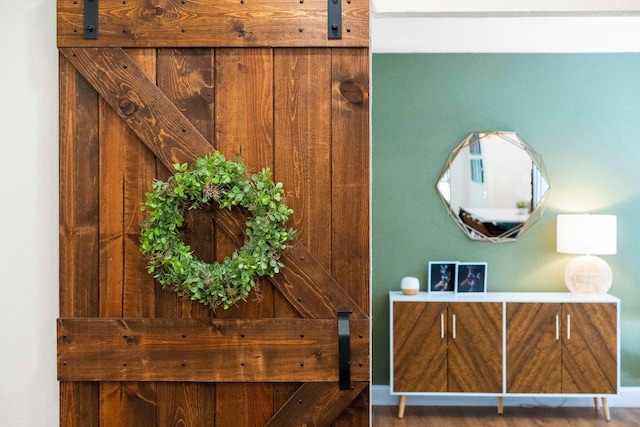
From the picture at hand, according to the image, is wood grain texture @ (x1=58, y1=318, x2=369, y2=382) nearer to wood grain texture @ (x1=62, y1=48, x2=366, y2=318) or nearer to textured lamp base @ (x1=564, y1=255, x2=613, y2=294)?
wood grain texture @ (x1=62, y1=48, x2=366, y2=318)

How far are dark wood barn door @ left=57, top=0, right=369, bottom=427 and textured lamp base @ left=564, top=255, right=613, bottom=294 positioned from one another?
2.65 metres

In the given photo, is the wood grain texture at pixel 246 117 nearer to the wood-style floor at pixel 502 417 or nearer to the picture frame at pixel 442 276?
the wood-style floor at pixel 502 417

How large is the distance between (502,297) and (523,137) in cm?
112

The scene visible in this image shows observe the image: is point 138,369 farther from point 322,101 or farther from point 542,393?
point 542,393

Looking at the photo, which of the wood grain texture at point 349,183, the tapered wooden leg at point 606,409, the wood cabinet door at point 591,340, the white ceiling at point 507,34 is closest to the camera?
the wood grain texture at point 349,183

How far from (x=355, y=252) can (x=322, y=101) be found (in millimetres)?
496

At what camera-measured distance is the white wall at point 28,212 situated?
2.25 m

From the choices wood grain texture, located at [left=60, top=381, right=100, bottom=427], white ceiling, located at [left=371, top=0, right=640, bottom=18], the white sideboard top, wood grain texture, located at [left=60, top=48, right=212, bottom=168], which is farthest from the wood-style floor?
white ceiling, located at [left=371, top=0, right=640, bottom=18]

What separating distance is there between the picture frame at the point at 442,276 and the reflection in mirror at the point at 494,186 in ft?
0.91

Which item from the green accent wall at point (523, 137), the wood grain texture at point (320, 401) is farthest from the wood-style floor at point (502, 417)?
the wood grain texture at point (320, 401)

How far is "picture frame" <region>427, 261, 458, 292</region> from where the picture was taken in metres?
4.51

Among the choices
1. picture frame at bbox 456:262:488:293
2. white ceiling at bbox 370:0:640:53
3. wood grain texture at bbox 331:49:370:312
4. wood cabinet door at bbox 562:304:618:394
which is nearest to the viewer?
wood grain texture at bbox 331:49:370:312

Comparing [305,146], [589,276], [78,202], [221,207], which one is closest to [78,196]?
[78,202]

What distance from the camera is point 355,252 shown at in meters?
2.18
